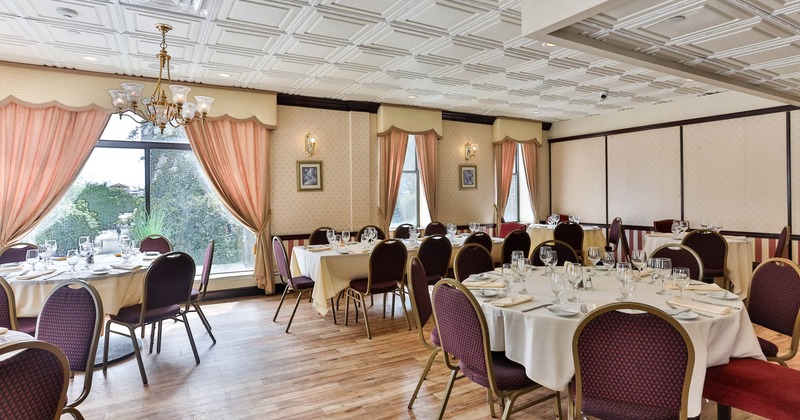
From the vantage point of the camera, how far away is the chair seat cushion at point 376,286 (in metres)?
4.82

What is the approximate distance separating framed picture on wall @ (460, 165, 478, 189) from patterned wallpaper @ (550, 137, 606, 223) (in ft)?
7.20

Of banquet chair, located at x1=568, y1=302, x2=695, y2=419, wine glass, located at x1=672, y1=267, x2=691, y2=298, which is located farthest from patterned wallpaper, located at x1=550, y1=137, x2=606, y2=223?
banquet chair, located at x1=568, y1=302, x2=695, y2=419

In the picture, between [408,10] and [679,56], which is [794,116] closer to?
[679,56]

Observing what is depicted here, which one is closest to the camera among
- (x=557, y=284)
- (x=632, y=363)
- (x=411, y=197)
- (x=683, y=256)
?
(x=632, y=363)

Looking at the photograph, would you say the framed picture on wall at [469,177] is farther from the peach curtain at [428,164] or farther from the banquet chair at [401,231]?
the banquet chair at [401,231]

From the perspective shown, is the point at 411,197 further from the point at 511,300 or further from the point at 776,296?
the point at 776,296

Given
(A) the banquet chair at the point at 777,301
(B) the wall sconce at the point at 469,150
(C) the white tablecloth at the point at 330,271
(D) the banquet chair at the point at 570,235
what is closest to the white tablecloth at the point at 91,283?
(C) the white tablecloth at the point at 330,271

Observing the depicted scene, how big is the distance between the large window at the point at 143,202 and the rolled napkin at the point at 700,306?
5.96m

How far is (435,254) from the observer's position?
507 centimetres

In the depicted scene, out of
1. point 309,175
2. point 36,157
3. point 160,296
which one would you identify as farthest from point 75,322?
point 309,175

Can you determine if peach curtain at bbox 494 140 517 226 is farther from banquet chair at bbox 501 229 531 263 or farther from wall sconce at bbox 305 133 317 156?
wall sconce at bbox 305 133 317 156

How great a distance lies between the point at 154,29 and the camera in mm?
4234

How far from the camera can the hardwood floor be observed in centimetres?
311

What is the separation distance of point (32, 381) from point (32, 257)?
379 cm
